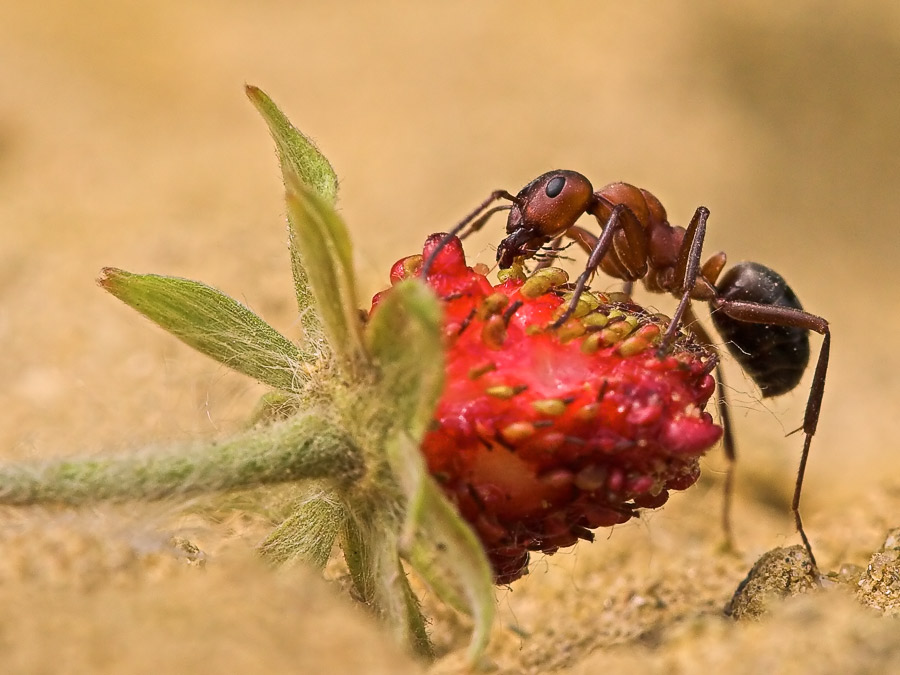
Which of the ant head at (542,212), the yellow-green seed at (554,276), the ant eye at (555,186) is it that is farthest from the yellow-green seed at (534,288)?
the ant eye at (555,186)

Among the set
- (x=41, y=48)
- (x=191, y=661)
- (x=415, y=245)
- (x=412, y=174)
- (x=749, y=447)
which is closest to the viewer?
(x=191, y=661)

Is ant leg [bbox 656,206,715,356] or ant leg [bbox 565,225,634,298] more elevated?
ant leg [bbox 565,225,634,298]

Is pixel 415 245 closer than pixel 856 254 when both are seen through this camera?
Yes

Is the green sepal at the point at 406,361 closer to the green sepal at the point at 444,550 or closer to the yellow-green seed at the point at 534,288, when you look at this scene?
the green sepal at the point at 444,550

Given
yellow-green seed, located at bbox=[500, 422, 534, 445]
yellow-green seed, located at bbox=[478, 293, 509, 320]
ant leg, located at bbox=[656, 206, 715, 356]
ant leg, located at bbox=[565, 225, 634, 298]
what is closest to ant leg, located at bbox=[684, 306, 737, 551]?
ant leg, located at bbox=[656, 206, 715, 356]

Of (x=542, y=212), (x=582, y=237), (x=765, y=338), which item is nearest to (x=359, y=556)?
(x=542, y=212)

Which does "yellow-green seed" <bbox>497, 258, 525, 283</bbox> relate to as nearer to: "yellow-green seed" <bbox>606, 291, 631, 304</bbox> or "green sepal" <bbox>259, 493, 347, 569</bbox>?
"yellow-green seed" <bbox>606, 291, 631, 304</bbox>

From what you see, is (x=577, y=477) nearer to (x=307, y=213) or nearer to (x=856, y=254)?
(x=307, y=213)

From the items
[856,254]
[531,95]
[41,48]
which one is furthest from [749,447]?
[41,48]
